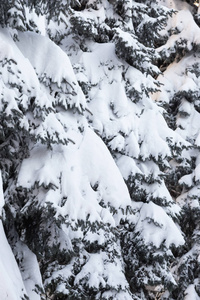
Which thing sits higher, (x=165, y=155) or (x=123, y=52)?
(x=123, y=52)

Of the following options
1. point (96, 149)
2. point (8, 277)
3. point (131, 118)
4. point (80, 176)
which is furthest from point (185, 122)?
point (8, 277)

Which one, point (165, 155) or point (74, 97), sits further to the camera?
point (165, 155)

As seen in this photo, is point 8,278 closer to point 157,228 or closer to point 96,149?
point 96,149

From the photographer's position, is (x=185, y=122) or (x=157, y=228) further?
(x=185, y=122)

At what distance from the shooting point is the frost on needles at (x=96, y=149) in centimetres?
458

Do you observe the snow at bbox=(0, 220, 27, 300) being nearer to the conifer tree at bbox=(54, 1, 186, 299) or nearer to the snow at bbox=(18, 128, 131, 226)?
the snow at bbox=(18, 128, 131, 226)

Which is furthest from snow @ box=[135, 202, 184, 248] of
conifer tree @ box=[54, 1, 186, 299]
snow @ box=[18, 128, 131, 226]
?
snow @ box=[18, 128, 131, 226]

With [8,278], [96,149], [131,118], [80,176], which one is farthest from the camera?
[131,118]

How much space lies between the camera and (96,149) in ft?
16.9

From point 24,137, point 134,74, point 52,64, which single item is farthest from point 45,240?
point 134,74

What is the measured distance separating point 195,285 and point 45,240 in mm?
6910

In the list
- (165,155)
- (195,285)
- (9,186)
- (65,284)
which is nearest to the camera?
(9,186)

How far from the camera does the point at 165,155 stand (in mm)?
8109

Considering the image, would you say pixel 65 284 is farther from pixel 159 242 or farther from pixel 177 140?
pixel 177 140
